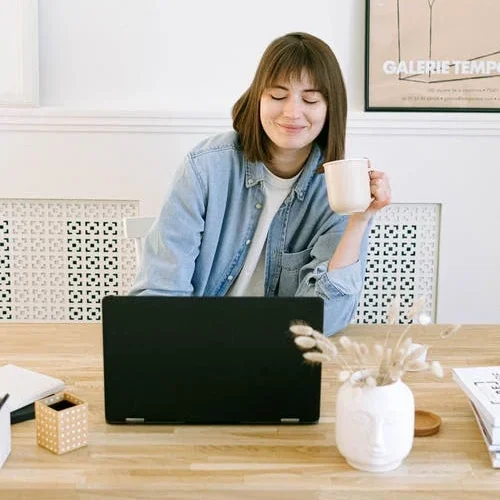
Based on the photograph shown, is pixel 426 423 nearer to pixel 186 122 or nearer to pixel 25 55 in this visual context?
pixel 186 122

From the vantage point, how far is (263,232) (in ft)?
5.99

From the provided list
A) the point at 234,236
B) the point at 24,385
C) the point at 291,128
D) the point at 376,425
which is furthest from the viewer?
the point at 234,236

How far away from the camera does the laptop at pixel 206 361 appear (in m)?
1.17

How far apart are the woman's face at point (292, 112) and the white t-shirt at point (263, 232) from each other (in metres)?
0.11

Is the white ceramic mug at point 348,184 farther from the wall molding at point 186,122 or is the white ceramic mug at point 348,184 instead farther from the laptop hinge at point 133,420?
the wall molding at point 186,122

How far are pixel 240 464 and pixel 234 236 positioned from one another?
802mm

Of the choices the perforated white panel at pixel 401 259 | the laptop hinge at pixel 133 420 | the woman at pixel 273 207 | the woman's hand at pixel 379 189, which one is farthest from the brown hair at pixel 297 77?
the perforated white panel at pixel 401 259

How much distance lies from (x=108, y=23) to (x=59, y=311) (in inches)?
39.8

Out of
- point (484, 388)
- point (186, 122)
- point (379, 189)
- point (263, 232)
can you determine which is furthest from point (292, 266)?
point (186, 122)

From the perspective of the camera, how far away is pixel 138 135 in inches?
101

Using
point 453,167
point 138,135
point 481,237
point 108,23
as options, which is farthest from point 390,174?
point 108,23

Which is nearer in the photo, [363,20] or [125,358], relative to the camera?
[125,358]

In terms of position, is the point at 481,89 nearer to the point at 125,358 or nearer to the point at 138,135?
the point at 138,135

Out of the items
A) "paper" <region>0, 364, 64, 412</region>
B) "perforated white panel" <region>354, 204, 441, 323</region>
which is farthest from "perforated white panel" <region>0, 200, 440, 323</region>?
"paper" <region>0, 364, 64, 412</region>
